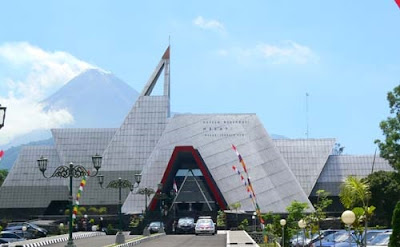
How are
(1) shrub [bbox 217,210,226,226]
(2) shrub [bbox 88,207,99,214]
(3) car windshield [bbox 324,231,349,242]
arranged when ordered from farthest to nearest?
(2) shrub [bbox 88,207,99,214] → (1) shrub [bbox 217,210,226,226] → (3) car windshield [bbox 324,231,349,242]

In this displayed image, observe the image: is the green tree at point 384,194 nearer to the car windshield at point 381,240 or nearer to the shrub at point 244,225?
the shrub at point 244,225

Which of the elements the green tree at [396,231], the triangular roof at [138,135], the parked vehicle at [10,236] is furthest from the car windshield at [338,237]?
the triangular roof at [138,135]

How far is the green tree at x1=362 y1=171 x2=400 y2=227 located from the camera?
64.6m

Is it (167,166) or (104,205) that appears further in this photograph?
(104,205)

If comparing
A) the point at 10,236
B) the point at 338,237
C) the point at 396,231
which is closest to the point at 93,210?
the point at 10,236

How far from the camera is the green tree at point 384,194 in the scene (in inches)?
2544

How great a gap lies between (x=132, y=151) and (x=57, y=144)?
49.9 ft

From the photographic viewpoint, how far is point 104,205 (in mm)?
93375

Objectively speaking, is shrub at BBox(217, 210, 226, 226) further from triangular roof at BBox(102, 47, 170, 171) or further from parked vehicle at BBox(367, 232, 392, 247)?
parked vehicle at BBox(367, 232, 392, 247)

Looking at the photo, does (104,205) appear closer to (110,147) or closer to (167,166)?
(110,147)

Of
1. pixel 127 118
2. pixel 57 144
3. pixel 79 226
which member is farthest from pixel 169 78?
pixel 79 226

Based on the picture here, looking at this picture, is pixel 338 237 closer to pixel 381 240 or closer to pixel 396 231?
pixel 381 240

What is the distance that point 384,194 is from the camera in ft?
214

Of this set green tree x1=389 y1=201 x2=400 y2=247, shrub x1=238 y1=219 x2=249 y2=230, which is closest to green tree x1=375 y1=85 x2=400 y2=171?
shrub x1=238 y1=219 x2=249 y2=230
